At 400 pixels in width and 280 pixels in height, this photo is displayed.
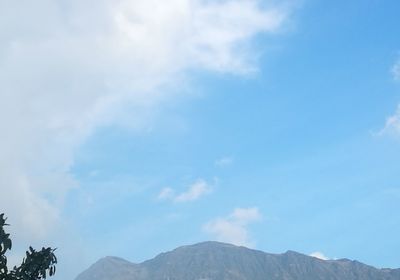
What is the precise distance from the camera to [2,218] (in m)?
30.5

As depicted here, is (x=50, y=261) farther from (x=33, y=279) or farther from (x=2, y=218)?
(x=2, y=218)

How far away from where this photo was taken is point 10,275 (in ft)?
99.6

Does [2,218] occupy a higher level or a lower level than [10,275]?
higher

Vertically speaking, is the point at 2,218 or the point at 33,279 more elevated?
the point at 2,218

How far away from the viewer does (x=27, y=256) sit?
A: 103 ft

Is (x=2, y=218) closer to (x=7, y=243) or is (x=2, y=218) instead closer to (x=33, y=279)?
(x=7, y=243)

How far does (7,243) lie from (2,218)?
1416mm

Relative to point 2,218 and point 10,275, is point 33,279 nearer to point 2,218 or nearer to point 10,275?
point 10,275

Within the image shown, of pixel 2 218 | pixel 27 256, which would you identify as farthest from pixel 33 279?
pixel 2 218

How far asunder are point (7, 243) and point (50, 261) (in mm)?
2627

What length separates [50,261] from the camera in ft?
104

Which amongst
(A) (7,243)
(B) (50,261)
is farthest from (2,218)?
(B) (50,261)

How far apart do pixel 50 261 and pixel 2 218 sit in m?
3.67

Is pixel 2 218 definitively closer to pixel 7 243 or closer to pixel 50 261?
pixel 7 243
